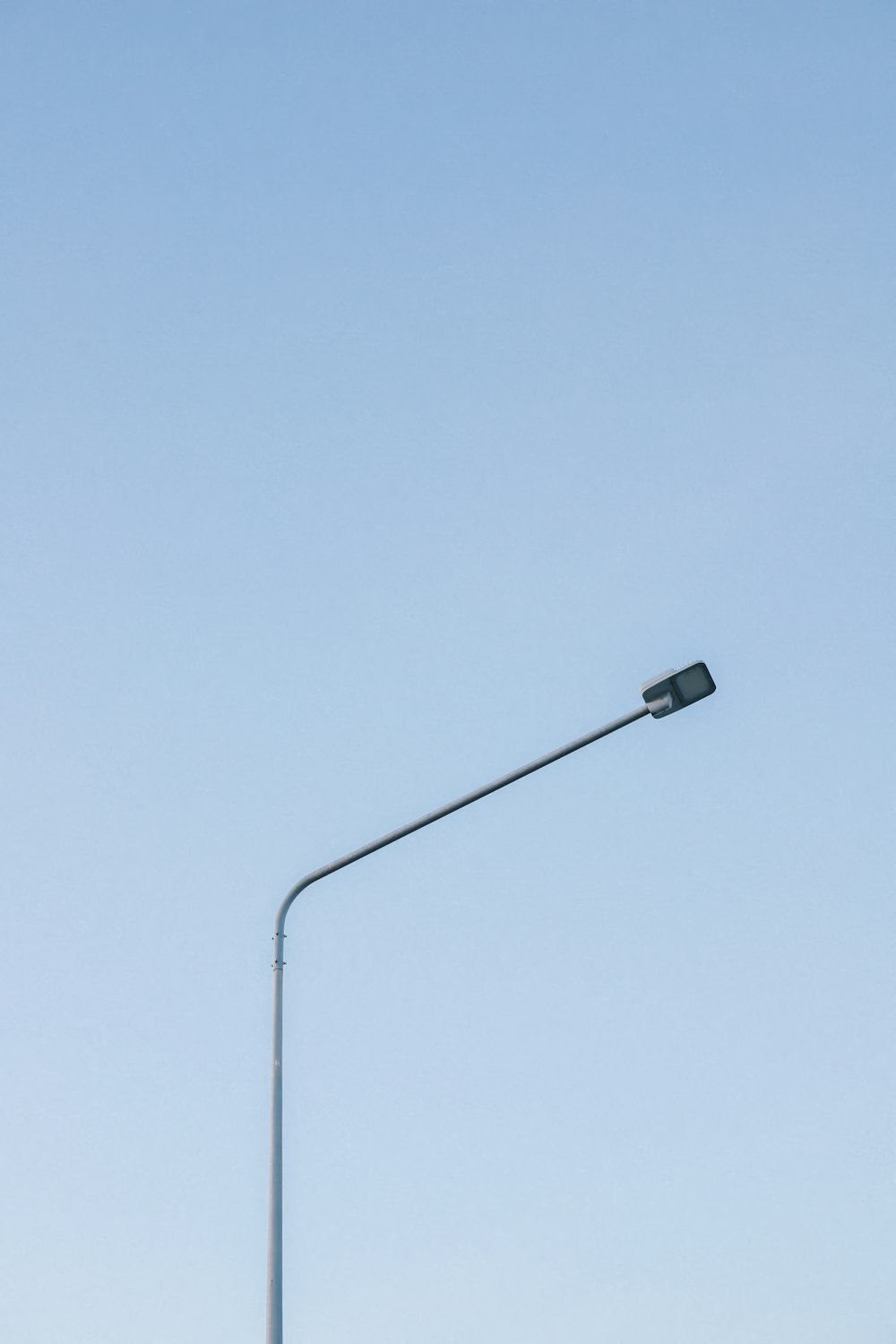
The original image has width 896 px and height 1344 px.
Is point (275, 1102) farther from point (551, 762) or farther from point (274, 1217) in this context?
point (551, 762)

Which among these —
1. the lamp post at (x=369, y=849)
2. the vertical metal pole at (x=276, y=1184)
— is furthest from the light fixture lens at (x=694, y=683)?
the vertical metal pole at (x=276, y=1184)

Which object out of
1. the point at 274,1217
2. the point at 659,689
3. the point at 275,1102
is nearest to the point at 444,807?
the point at 659,689

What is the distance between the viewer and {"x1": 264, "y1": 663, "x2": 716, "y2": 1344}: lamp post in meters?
10.2

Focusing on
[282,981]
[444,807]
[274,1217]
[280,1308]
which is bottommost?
[280,1308]

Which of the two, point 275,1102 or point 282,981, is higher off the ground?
point 282,981

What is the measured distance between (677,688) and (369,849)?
293 centimetres

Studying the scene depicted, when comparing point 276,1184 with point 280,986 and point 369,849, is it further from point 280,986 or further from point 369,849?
point 369,849

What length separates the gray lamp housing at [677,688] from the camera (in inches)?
400

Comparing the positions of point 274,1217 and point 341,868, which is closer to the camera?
point 274,1217

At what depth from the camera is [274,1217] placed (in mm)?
10445

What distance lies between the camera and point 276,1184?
10.5 metres

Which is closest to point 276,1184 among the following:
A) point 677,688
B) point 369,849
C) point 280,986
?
point 280,986

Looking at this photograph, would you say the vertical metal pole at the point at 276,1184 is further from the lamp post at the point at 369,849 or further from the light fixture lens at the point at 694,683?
the light fixture lens at the point at 694,683

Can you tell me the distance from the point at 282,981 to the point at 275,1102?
Result: 100 cm
